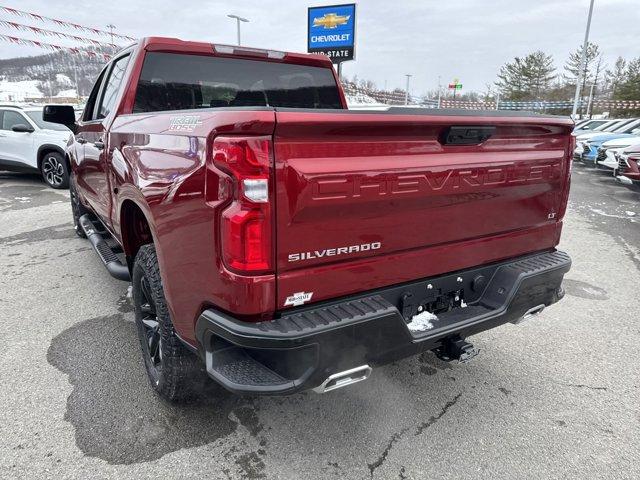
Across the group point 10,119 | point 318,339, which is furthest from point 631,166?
point 10,119

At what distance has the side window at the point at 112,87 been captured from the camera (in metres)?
3.57

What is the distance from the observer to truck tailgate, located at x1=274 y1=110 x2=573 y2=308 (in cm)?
182

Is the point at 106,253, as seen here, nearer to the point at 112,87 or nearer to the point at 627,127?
the point at 112,87

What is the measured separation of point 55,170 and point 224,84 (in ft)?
26.7

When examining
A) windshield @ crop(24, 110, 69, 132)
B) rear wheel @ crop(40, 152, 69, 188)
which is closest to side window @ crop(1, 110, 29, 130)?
windshield @ crop(24, 110, 69, 132)

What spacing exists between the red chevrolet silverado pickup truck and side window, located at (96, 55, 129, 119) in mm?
845

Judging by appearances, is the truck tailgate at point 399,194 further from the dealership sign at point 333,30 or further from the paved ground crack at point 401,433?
the dealership sign at point 333,30

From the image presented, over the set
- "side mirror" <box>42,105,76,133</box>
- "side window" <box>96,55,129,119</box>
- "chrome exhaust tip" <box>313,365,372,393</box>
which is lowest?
"chrome exhaust tip" <box>313,365,372,393</box>

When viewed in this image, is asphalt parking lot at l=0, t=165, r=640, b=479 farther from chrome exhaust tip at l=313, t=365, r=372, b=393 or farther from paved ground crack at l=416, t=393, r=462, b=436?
chrome exhaust tip at l=313, t=365, r=372, b=393

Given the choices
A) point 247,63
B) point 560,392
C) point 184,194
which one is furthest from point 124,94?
point 560,392

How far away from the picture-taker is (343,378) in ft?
6.45

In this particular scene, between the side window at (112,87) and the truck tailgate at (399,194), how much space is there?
7.54 ft

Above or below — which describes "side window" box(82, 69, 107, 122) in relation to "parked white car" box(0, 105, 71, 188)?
above

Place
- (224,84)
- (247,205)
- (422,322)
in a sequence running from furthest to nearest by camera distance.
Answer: (224,84) < (422,322) < (247,205)
